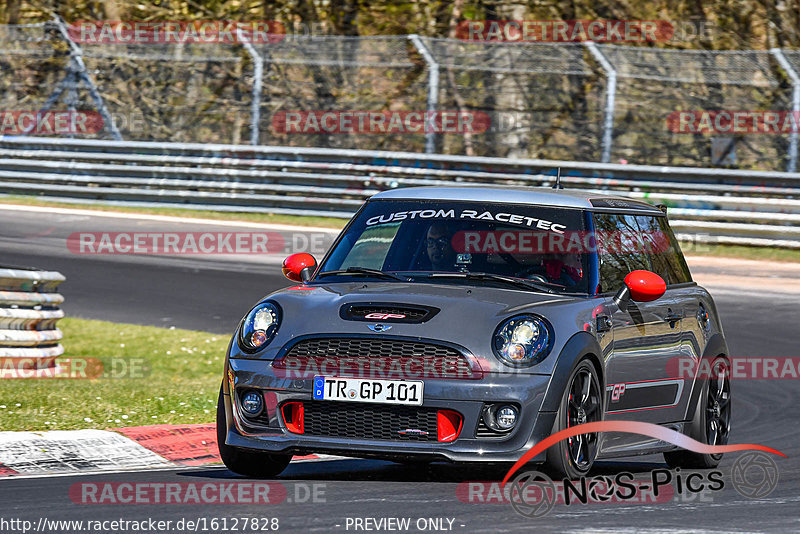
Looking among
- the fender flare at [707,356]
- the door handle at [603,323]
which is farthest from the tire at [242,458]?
the fender flare at [707,356]

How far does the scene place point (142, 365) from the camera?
11.2 meters

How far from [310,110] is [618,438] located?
1571cm

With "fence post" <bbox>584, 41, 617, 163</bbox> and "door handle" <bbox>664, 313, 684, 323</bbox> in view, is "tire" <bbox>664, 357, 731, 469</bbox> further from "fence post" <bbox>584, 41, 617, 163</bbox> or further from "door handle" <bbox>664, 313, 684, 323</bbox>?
"fence post" <bbox>584, 41, 617, 163</bbox>

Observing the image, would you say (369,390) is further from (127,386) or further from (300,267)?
(127,386)

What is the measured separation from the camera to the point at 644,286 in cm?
693

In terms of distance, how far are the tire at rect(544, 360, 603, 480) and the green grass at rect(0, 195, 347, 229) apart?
1349 centimetres

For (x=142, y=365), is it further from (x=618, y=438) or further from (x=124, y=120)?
(x=124, y=120)

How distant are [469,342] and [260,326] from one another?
40.1 inches

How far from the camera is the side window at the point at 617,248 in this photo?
7150mm

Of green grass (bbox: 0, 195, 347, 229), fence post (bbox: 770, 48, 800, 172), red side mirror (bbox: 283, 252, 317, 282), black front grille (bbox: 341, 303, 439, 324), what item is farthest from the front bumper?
green grass (bbox: 0, 195, 347, 229)

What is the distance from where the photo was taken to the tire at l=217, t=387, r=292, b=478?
655cm

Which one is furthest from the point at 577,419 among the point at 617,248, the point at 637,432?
the point at 617,248

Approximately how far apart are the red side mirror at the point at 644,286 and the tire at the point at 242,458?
74.2 inches

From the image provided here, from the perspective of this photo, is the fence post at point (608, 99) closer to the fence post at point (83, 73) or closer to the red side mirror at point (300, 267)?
the fence post at point (83, 73)
